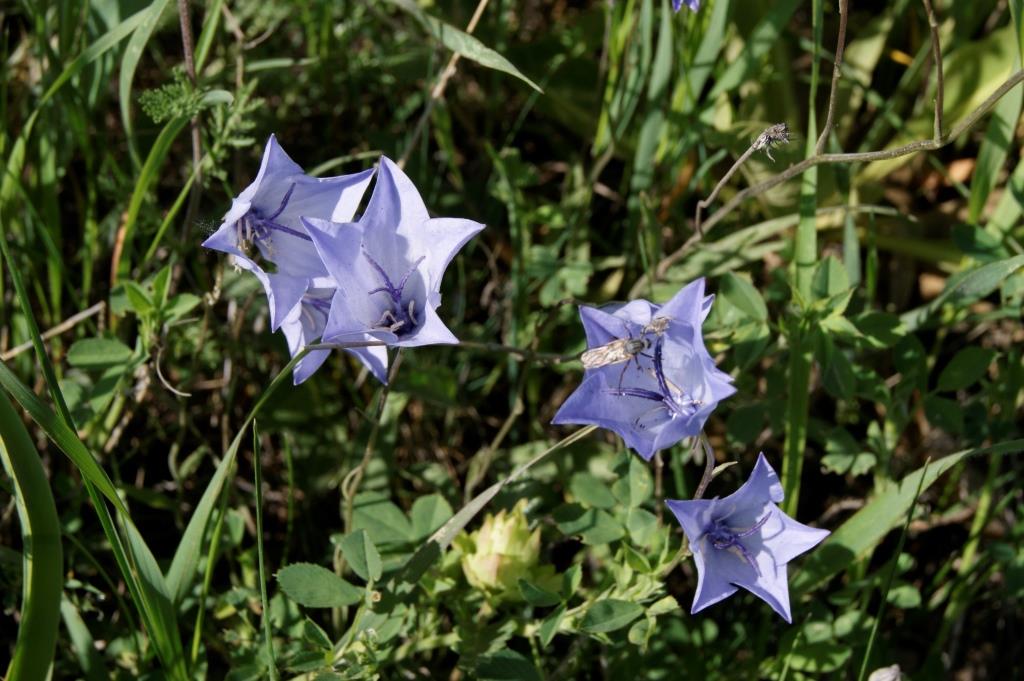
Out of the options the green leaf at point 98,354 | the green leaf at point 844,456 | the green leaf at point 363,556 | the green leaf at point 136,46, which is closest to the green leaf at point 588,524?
the green leaf at point 363,556

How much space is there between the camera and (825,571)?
7.34ft

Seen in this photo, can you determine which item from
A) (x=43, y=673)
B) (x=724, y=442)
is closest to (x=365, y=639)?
(x=43, y=673)

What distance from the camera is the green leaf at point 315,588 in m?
1.92

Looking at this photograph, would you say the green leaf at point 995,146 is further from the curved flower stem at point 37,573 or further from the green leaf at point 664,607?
the curved flower stem at point 37,573

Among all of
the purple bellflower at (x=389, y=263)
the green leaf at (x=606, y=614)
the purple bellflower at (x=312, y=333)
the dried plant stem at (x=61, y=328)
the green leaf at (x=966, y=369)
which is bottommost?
the green leaf at (x=606, y=614)

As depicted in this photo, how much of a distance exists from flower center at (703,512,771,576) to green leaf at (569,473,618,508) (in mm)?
303

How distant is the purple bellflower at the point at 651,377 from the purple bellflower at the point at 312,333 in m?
0.40

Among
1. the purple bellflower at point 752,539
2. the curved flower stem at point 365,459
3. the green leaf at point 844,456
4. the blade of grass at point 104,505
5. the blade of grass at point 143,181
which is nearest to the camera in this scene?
the blade of grass at point 104,505

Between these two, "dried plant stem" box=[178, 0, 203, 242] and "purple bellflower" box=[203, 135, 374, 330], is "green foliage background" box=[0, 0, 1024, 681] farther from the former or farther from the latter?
"purple bellflower" box=[203, 135, 374, 330]

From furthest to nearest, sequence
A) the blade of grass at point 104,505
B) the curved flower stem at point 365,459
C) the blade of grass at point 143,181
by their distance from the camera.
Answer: the blade of grass at point 143,181 → the curved flower stem at point 365,459 → the blade of grass at point 104,505

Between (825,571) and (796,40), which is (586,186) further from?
(825,571)

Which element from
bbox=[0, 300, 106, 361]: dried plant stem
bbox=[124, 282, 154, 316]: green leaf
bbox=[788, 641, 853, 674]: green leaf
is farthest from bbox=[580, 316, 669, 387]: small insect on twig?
bbox=[0, 300, 106, 361]: dried plant stem

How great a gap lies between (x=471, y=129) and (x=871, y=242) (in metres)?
1.22

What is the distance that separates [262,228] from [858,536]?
4.45ft
